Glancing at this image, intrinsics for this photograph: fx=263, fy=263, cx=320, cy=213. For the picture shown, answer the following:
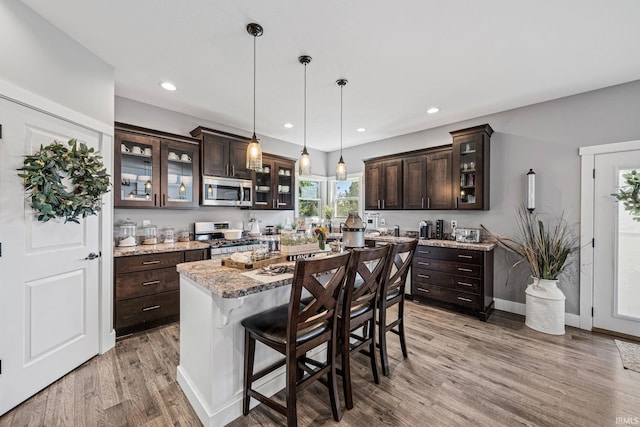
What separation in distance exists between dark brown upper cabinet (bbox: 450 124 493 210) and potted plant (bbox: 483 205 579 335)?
2.36 ft

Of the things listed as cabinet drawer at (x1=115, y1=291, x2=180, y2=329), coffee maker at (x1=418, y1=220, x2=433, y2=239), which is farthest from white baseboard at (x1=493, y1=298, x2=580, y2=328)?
cabinet drawer at (x1=115, y1=291, x2=180, y2=329)

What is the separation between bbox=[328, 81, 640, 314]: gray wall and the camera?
3.00 metres

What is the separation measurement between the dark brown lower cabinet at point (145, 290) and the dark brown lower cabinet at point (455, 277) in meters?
3.26

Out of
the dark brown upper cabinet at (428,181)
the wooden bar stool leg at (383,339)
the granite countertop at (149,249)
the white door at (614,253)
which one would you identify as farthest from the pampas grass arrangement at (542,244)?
the granite countertop at (149,249)

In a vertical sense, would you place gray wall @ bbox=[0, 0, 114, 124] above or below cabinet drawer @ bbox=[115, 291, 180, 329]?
above

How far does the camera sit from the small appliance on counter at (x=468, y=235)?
386 cm

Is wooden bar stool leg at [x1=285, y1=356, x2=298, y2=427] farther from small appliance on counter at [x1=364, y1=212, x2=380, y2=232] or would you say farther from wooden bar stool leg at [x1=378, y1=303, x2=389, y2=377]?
small appliance on counter at [x1=364, y1=212, x2=380, y2=232]

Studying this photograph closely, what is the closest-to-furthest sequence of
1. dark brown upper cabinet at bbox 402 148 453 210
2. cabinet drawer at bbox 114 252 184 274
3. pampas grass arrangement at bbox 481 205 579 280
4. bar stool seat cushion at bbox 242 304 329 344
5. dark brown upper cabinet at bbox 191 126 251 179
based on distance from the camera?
1. bar stool seat cushion at bbox 242 304 329 344
2. cabinet drawer at bbox 114 252 184 274
3. pampas grass arrangement at bbox 481 205 579 280
4. dark brown upper cabinet at bbox 191 126 251 179
5. dark brown upper cabinet at bbox 402 148 453 210

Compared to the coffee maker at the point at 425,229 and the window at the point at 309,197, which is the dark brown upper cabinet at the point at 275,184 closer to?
the window at the point at 309,197

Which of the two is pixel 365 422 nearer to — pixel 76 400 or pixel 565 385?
pixel 565 385

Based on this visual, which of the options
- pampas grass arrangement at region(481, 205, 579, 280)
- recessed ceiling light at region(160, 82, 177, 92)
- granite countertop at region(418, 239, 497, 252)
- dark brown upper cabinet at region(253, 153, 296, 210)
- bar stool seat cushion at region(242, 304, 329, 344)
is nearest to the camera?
bar stool seat cushion at region(242, 304, 329, 344)

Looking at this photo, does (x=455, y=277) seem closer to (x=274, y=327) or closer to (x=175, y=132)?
(x=274, y=327)

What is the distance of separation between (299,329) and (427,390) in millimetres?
1312

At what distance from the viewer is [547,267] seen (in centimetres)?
313
